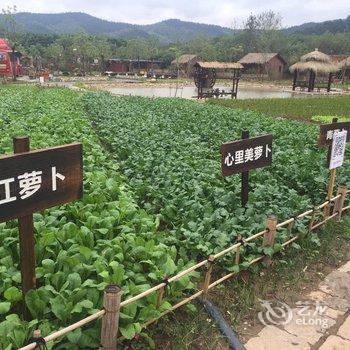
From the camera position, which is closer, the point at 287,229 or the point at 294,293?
the point at 294,293

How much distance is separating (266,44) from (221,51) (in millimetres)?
10087

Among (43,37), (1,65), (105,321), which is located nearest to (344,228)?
(105,321)

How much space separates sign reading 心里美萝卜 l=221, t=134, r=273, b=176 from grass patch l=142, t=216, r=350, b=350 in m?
1.25

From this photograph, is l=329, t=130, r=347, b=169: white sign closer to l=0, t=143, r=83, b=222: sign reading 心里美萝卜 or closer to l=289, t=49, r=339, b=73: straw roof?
l=0, t=143, r=83, b=222: sign reading 心里美萝卜

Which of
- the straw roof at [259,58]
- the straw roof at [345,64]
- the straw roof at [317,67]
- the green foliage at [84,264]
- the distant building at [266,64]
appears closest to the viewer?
the green foliage at [84,264]

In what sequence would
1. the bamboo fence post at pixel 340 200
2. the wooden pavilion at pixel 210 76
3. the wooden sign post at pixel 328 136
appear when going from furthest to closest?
the wooden pavilion at pixel 210 76 < the bamboo fence post at pixel 340 200 < the wooden sign post at pixel 328 136

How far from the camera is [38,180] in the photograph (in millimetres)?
2859

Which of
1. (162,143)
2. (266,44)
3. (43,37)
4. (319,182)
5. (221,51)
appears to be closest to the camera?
(319,182)

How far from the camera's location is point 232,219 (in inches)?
205

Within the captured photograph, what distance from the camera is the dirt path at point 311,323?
356cm

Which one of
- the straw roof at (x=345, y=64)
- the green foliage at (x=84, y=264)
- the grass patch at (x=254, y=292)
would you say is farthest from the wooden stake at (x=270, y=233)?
the straw roof at (x=345, y=64)

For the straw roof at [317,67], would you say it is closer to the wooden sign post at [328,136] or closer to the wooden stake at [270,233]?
the wooden sign post at [328,136]

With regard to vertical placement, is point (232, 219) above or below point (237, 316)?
above

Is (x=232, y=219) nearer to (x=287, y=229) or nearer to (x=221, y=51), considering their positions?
(x=287, y=229)
